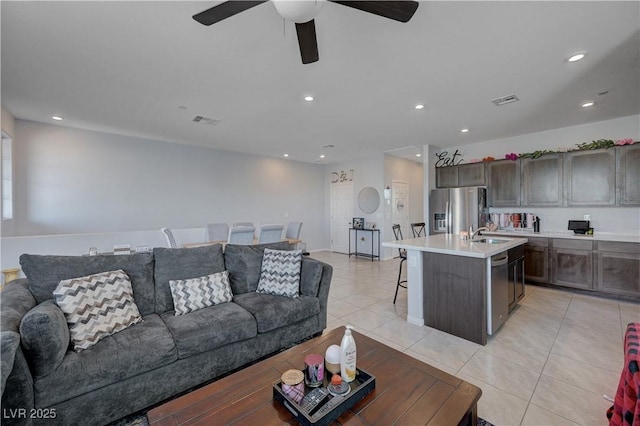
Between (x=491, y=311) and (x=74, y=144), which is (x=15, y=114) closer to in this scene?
(x=74, y=144)

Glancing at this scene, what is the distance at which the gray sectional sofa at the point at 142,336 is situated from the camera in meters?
1.44

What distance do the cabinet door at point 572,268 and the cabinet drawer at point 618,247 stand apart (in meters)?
0.16

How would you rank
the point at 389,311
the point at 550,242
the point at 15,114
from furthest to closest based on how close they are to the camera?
1. the point at 550,242
2. the point at 15,114
3. the point at 389,311

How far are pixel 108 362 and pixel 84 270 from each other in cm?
84

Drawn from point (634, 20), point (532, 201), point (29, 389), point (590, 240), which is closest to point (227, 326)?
point (29, 389)

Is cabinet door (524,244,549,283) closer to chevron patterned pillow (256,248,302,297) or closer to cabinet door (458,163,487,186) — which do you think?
cabinet door (458,163,487,186)

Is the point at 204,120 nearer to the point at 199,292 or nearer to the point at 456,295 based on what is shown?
the point at 199,292

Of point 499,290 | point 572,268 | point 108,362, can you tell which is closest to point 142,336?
point 108,362

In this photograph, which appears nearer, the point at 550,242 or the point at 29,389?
the point at 29,389

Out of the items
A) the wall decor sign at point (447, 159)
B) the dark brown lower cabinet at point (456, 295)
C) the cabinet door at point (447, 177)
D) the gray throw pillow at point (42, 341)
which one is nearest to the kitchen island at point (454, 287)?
the dark brown lower cabinet at point (456, 295)

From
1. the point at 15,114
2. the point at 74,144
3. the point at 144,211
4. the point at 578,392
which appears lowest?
the point at 578,392

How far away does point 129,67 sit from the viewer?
2637mm

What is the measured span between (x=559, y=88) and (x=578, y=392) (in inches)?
123

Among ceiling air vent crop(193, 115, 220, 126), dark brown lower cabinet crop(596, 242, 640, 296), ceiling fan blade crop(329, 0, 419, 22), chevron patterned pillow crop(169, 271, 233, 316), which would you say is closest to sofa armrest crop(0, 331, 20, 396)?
chevron patterned pillow crop(169, 271, 233, 316)
